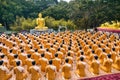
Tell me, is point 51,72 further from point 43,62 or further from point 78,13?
point 78,13

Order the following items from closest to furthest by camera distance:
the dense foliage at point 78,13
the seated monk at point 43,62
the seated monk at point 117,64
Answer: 1. the seated monk at point 43,62
2. the seated monk at point 117,64
3. the dense foliage at point 78,13

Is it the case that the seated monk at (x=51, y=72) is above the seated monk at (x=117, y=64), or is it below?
above

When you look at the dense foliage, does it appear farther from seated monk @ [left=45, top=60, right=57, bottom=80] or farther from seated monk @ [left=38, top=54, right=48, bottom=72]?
seated monk @ [left=45, top=60, right=57, bottom=80]

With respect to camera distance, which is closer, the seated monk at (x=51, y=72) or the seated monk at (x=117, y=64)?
the seated monk at (x=51, y=72)

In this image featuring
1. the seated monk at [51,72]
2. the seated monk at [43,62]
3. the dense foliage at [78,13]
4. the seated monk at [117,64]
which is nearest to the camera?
the seated monk at [51,72]

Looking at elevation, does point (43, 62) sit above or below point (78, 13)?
above

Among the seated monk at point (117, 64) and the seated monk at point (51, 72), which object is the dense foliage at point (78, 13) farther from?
the seated monk at point (51, 72)

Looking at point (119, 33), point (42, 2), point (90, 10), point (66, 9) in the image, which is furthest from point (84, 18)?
point (42, 2)

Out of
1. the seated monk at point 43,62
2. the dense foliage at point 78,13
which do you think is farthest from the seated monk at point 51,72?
the dense foliage at point 78,13

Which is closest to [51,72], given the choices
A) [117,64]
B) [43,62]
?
[43,62]

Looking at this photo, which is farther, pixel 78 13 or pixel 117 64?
pixel 78 13

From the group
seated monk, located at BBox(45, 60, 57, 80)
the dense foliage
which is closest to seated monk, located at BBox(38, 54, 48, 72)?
seated monk, located at BBox(45, 60, 57, 80)

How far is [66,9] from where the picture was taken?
40156mm

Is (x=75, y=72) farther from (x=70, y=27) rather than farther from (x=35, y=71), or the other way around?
(x=70, y=27)
